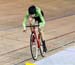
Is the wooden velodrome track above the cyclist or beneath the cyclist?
beneath

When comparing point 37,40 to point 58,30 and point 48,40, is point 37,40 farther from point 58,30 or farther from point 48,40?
point 58,30

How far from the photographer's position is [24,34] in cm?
1431

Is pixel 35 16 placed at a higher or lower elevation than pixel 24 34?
higher

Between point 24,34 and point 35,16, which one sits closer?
point 35,16

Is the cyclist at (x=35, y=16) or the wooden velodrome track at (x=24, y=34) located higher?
the cyclist at (x=35, y=16)

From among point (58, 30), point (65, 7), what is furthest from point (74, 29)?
point (65, 7)

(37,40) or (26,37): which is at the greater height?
(37,40)

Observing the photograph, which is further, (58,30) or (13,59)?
(58,30)

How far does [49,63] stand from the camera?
9.66m

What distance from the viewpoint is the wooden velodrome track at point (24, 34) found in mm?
11000

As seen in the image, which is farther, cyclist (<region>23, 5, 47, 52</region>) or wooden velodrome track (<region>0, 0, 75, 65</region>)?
wooden velodrome track (<region>0, 0, 75, 65</region>)

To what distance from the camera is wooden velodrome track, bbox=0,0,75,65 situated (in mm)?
11000

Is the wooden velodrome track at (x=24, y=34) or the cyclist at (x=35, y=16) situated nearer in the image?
the cyclist at (x=35, y=16)

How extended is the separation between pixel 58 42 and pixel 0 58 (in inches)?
115
